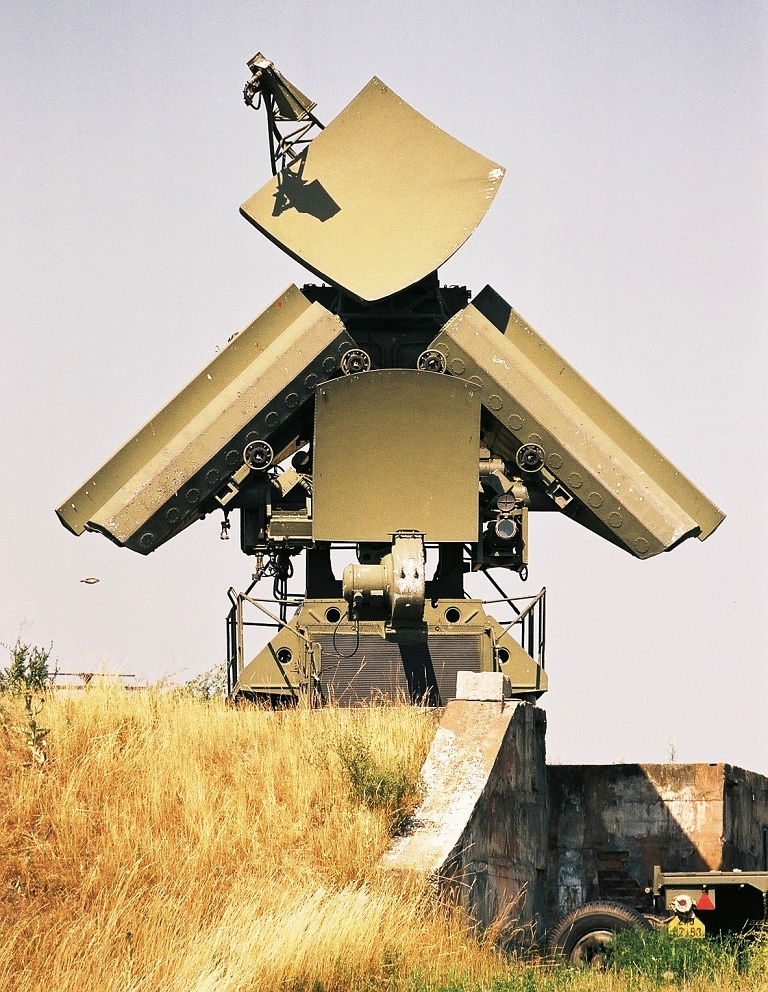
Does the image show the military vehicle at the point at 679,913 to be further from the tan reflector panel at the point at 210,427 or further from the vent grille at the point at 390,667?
the tan reflector panel at the point at 210,427

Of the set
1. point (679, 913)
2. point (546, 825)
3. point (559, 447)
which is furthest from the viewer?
point (559, 447)

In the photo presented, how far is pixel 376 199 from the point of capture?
17.9 metres

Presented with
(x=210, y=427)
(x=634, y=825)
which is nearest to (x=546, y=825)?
(x=634, y=825)

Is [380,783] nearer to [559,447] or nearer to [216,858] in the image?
[216,858]

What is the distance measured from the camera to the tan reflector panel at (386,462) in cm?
1709

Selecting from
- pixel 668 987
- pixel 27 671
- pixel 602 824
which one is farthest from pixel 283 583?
pixel 668 987

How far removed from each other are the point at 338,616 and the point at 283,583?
4.29 ft

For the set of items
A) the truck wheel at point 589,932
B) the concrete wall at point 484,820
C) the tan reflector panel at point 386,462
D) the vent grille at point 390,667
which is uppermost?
the tan reflector panel at point 386,462

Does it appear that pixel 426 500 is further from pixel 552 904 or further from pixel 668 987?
pixel 668 987

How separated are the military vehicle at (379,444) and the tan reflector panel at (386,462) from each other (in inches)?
0.8

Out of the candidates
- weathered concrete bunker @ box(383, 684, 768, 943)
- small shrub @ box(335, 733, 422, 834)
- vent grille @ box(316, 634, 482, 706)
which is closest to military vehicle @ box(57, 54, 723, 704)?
vent grille @ box(316, 634, 482, 706)

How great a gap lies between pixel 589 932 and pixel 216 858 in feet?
9.97

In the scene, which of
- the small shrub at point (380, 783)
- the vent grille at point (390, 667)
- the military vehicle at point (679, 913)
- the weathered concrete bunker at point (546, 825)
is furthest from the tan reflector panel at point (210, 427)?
the military vehicle at point (679, 913)

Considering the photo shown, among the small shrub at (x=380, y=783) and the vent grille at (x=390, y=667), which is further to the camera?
the vent grille at (x=390, y=667)
